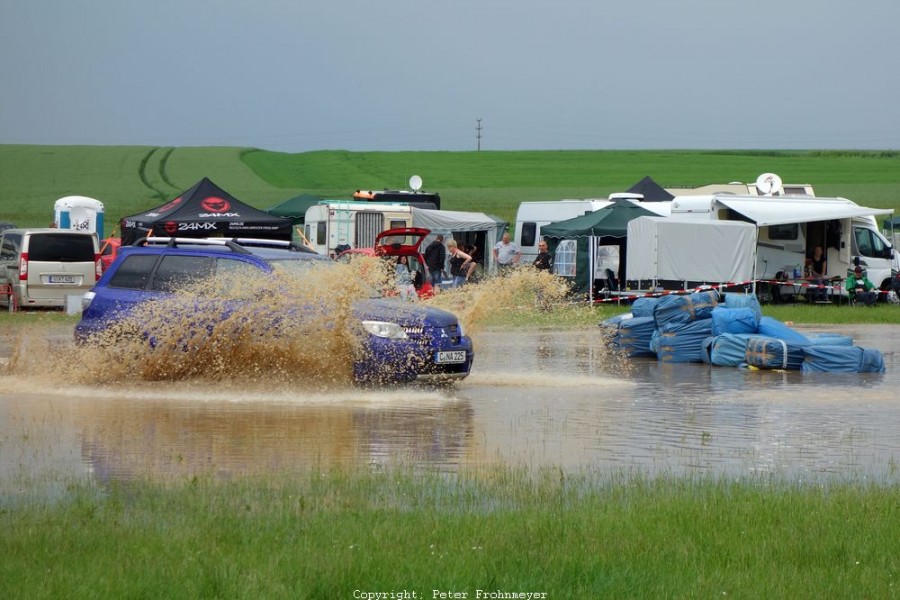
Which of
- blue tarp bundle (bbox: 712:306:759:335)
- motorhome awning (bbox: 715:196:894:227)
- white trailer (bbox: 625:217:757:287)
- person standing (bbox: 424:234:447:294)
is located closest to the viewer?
blue tarp bundle (bbox: 712:306:759:335)

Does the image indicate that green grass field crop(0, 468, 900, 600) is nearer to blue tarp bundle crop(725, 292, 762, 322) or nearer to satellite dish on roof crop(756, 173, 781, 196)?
blue tarp bundle crop(725, 292, 762, 322)

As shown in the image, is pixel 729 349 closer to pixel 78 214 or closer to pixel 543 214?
pixel 543 214

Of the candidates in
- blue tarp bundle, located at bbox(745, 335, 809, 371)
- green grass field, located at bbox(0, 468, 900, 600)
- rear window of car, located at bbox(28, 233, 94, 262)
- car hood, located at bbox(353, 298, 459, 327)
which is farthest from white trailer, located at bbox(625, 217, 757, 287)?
green grass field, located at bbox(0, 468, 900, 600)

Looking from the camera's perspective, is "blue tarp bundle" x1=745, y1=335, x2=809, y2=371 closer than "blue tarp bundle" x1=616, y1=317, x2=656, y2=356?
Yes

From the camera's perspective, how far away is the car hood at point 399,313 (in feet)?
45.7

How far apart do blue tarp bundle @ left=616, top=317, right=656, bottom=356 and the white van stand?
14.2 m

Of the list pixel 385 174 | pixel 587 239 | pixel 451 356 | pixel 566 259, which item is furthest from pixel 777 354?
pixel 385 174

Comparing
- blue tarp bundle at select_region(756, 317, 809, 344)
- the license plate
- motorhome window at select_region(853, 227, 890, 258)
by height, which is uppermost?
motorhome window at select_region(853, 227, 890, 258)

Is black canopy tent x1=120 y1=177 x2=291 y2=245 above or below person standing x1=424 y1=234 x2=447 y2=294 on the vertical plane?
above

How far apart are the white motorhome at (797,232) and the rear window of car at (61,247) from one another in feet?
44.1

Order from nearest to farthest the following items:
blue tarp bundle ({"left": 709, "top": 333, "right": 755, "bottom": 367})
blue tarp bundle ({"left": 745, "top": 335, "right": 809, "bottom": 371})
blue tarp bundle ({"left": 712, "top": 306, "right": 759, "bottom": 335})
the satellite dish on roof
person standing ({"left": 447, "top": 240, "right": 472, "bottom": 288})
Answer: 1. blue tarp bundle ({"left": 745, "top": 335, "right": 809, "bottom": 371})
2. blue tarp bundle ({"left": 709, "top": 333, "right": 755, "bottom": 367})
3. blue tarp bundle ({"left": 712, "top": 306, "right": 759, "bottom": 335})
4. person standing ({"left": 447, "top": 240, "right": 472, "bottom": 288})
5. the satellite dish on roof

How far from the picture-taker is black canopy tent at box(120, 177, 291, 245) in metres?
32.6

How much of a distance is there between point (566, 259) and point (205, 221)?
972 centimetres

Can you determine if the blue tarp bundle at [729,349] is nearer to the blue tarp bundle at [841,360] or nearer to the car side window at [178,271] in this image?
the blue tarp bundle at [841,360]
